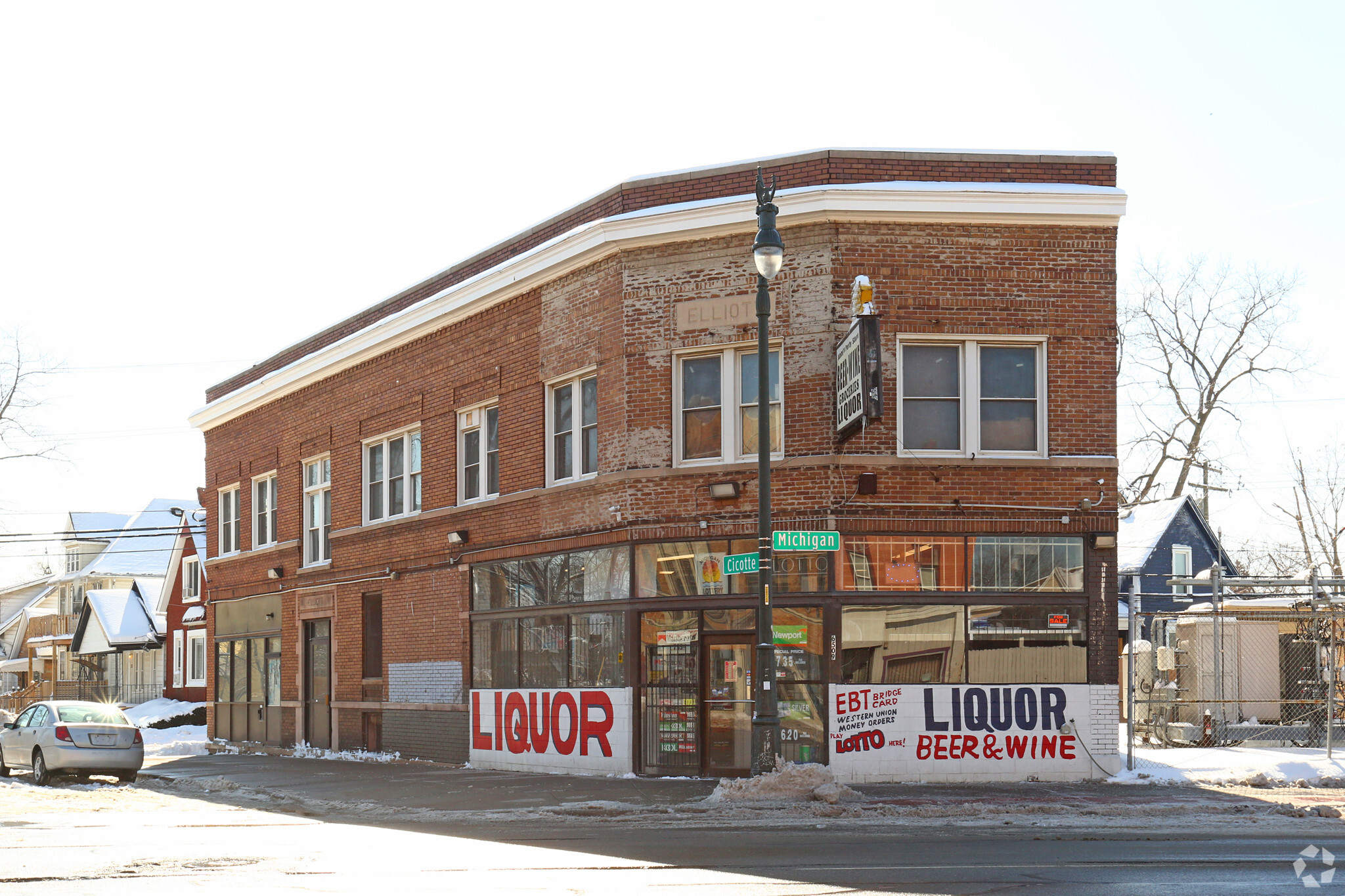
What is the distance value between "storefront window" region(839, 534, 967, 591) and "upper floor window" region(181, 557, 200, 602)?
40.2 metres

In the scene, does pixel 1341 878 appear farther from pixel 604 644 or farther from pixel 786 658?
pixel 604 644

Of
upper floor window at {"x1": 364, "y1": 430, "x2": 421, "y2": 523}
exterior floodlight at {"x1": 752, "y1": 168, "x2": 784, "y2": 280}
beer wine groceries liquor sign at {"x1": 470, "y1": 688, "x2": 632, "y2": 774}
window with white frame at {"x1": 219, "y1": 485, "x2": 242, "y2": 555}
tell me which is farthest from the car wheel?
exterior floodlight at {"x1": 752, "y1": 168, "x2": 784, "y2": 280}

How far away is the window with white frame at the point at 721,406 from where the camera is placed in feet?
62.8

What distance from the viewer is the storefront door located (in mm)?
28266

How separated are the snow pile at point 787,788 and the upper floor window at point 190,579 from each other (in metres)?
41.6

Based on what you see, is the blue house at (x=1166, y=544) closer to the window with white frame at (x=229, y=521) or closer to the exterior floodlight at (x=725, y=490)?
the window with white frame at (x=229, y=521)

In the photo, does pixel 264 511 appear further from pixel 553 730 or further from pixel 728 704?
pixel 728 704

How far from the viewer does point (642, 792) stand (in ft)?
56.7

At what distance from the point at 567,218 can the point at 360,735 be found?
11.6 metres

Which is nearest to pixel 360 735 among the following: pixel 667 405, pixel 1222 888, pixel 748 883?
pixel 667 405

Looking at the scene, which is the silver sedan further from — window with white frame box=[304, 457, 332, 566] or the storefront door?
window with white frame box=[304, 457, 332, 566]

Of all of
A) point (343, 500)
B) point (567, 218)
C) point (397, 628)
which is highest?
point (567, 218)

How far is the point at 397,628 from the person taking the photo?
25766mm

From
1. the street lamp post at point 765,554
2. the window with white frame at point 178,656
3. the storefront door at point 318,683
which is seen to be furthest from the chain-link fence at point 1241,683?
the window with white frame at point 178,656
